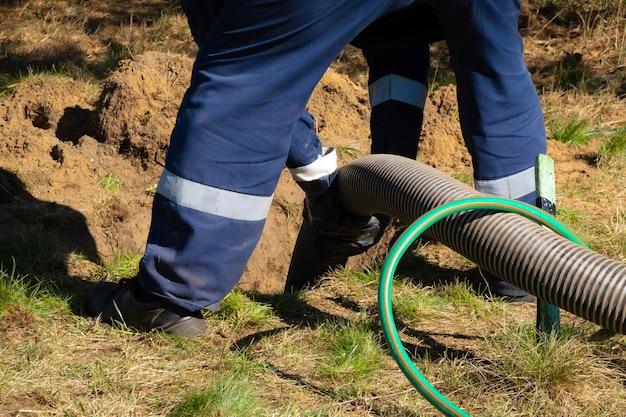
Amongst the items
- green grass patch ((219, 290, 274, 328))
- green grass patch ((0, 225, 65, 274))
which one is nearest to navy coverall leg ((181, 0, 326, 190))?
green grass patch ((219, 290, 274, 328))

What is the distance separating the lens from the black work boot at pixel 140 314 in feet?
10.1

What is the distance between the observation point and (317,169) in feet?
12.6

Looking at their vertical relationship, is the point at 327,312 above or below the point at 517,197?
below

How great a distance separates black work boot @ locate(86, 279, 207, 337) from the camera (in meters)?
3.08

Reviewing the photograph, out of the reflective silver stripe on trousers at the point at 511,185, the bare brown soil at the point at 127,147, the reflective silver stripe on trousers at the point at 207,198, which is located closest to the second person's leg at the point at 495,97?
the reflective silver stripe on trousers at the point at 511,185

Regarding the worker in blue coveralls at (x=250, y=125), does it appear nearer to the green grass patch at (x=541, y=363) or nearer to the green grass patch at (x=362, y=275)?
the green grass patch at (x=362, y=275)

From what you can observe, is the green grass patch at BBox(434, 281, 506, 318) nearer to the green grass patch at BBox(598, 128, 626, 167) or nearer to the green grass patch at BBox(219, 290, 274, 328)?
the green grass patch at BBox(219, 290, 274, 328)

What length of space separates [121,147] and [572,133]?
244cm

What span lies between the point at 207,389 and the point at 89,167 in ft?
7.45

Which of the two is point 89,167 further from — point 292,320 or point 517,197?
point 517,197

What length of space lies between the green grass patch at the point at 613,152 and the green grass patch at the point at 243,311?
90.2 inches

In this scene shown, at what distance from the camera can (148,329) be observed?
313 centimetres

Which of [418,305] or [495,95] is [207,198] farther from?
[495,95]

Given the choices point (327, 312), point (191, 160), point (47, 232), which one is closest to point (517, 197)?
point (327, 312)
